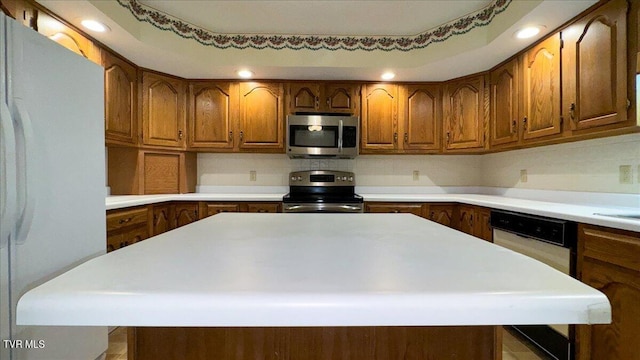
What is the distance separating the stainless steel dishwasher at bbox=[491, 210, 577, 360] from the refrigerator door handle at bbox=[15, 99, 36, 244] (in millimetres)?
2366

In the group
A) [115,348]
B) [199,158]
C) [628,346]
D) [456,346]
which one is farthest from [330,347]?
[199,158]

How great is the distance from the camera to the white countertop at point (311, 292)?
16.1 inches

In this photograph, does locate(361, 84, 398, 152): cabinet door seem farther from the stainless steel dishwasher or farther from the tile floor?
the tile floor

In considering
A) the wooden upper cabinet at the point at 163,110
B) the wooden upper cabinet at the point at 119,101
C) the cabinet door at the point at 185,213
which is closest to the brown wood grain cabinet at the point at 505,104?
the cabinet door at the point at 185,213

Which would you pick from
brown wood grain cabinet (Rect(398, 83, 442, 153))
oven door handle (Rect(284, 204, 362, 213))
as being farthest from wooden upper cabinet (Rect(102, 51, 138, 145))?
brown wood grain cabinet (Rect(398, 83, 442, 153))

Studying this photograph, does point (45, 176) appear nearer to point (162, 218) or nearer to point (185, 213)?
point (162, 218)

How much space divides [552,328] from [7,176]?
2562 mm

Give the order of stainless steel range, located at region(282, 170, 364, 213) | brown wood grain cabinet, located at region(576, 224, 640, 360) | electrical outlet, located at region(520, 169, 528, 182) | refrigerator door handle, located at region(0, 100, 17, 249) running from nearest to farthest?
refrigerator door handle, located at region(0, 100, 17, 249) → brown wood grain cabinet, located at region(576, 224, 640, 360) → electrical outlet, located at region(520, 169, 528, 182) → stainless steel range, located at region(282, 170, 364, 213)

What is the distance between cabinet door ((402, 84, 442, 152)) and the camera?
3.06m

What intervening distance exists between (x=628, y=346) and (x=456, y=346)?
1121 mm

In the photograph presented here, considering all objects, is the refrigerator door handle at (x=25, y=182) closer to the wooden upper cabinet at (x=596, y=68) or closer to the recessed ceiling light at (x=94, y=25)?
the recessed ceiling light at (x=94, y=25)

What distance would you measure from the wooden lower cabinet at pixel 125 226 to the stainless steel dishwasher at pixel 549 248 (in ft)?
8.49

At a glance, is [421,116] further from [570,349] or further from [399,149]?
[570,349]

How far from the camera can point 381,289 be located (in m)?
0.44
